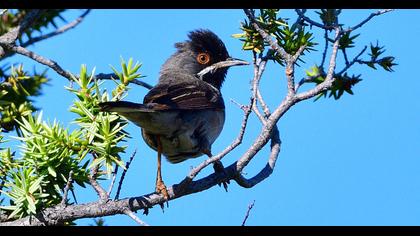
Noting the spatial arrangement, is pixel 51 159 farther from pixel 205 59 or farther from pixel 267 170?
pixel 205 59

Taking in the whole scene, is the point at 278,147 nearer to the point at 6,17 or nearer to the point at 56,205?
→ the point at 56,205

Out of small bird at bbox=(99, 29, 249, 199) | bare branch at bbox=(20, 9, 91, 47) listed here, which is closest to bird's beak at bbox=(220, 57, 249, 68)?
small bird at bbox=(99, 29, 249, 199)

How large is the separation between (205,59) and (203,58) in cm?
3

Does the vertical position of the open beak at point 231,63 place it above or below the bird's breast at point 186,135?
above

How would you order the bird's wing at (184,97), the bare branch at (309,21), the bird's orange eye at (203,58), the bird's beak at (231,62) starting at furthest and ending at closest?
1. the bird's orange eye at (203,58)
2. the bird's beak at (231,62)
3. the bird's wing at (184,97)
4. the bare branch at (309,21)

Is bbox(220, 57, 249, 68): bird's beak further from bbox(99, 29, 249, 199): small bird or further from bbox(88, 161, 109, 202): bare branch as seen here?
bbox(88, 161, 109, 202): bare branch

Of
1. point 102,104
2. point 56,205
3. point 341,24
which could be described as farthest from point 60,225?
point 341,24

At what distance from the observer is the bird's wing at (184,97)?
231 inches

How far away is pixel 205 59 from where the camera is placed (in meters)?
7.54

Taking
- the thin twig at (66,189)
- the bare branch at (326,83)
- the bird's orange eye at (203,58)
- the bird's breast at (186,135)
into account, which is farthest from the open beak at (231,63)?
the thin twig at (66,189)

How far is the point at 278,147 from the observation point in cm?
535

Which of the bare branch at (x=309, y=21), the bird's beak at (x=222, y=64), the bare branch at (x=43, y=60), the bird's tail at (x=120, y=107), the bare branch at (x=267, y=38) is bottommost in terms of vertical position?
the bird's tail at (x=120, y=107)

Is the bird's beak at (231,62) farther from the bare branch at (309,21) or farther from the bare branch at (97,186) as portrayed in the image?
the bare branch at (97,186)

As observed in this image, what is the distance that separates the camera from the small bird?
5719 millimetres
